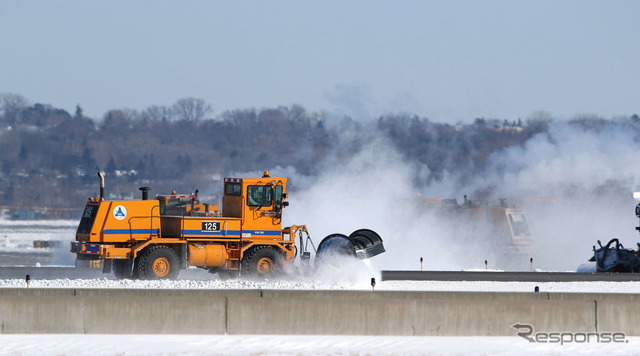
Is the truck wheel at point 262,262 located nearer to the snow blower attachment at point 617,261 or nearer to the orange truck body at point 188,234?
the orange truck body at point 188,234

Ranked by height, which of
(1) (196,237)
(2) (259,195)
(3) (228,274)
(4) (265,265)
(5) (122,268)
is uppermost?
(2) (259,195)

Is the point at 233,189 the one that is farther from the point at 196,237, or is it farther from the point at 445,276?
the point at 445,276

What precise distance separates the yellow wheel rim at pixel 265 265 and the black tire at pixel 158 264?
7.36 ft

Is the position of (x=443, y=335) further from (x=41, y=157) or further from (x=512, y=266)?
(x=41, y=157)

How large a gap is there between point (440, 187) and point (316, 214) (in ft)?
113

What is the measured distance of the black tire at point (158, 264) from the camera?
27.2 meters

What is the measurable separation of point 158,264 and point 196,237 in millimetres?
1360

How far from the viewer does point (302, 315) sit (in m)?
16.7

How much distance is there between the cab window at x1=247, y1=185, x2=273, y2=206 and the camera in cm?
2856

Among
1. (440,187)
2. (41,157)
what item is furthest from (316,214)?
(41,157)

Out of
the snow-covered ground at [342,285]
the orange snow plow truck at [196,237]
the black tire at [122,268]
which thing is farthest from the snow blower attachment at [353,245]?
the black tire at [122,268]

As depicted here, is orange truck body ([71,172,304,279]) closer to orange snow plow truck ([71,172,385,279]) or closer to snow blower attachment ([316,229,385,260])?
orange snow plow truck ([71,172,385,279])

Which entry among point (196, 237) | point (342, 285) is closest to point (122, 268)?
point (196, 237)

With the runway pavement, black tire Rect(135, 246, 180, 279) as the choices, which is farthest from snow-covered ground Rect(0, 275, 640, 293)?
black tire Rect(135, 246, 180, 279)
